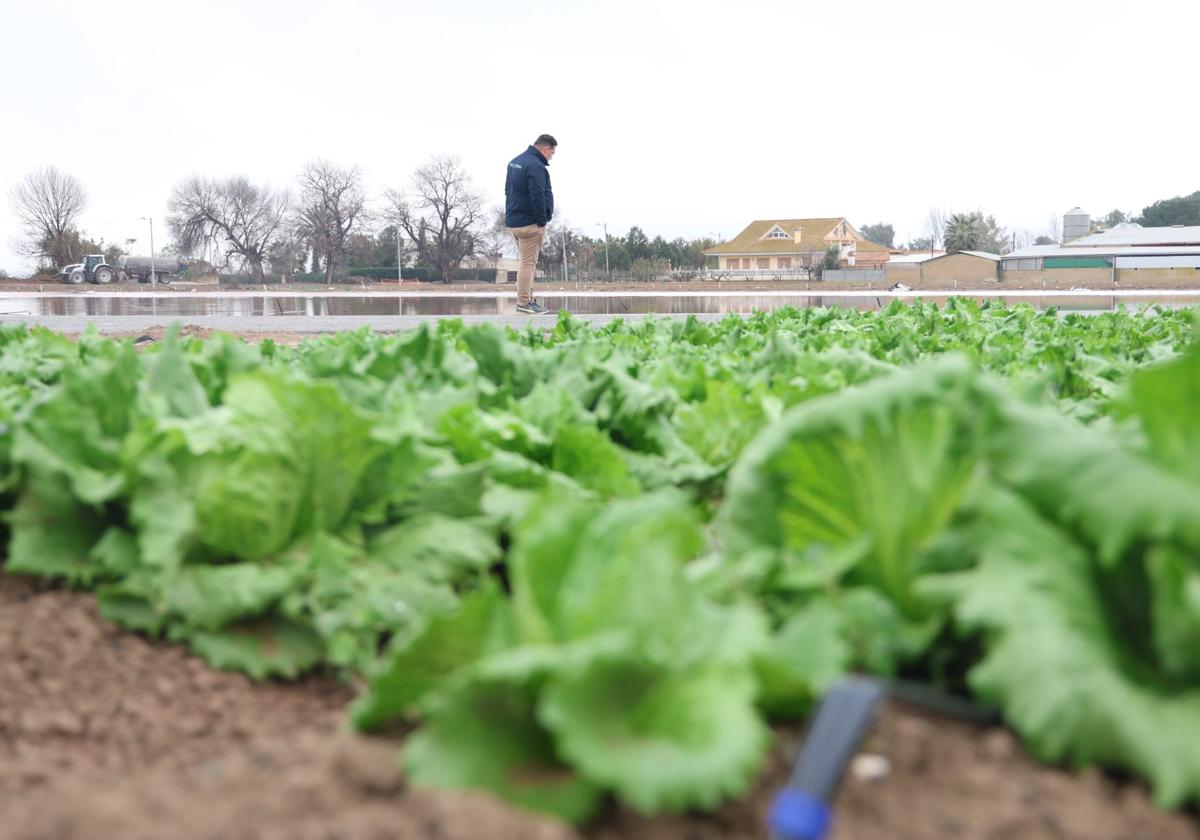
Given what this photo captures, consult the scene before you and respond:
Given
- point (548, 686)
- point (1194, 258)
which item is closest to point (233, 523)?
point (548, 686)

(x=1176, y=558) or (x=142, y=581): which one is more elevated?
(x=1176, y=558)

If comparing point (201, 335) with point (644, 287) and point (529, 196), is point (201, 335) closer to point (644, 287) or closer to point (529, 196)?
point (529, 196)

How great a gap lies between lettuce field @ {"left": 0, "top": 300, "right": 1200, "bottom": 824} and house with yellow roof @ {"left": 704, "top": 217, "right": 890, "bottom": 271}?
9591 cm

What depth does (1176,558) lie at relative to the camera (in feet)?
5.05

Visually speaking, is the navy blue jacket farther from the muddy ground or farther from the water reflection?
the muddy ground

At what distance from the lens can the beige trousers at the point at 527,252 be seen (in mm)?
15195

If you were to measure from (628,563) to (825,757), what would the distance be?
1.33 ft

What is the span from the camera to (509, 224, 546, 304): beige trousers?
15.2m

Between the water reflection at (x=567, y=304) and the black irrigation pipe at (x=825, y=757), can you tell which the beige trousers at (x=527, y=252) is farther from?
the black irrigation pipe at (x=825, y=757)

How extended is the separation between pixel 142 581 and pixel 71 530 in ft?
1.01

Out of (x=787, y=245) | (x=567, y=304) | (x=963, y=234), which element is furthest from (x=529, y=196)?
(x=963, y=234)

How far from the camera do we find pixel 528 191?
1491cm

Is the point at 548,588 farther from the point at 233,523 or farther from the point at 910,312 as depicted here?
the point at 910,312

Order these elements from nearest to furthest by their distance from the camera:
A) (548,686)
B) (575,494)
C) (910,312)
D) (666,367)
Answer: (548,686)
(575,494)
(666,367)
(910,312)
